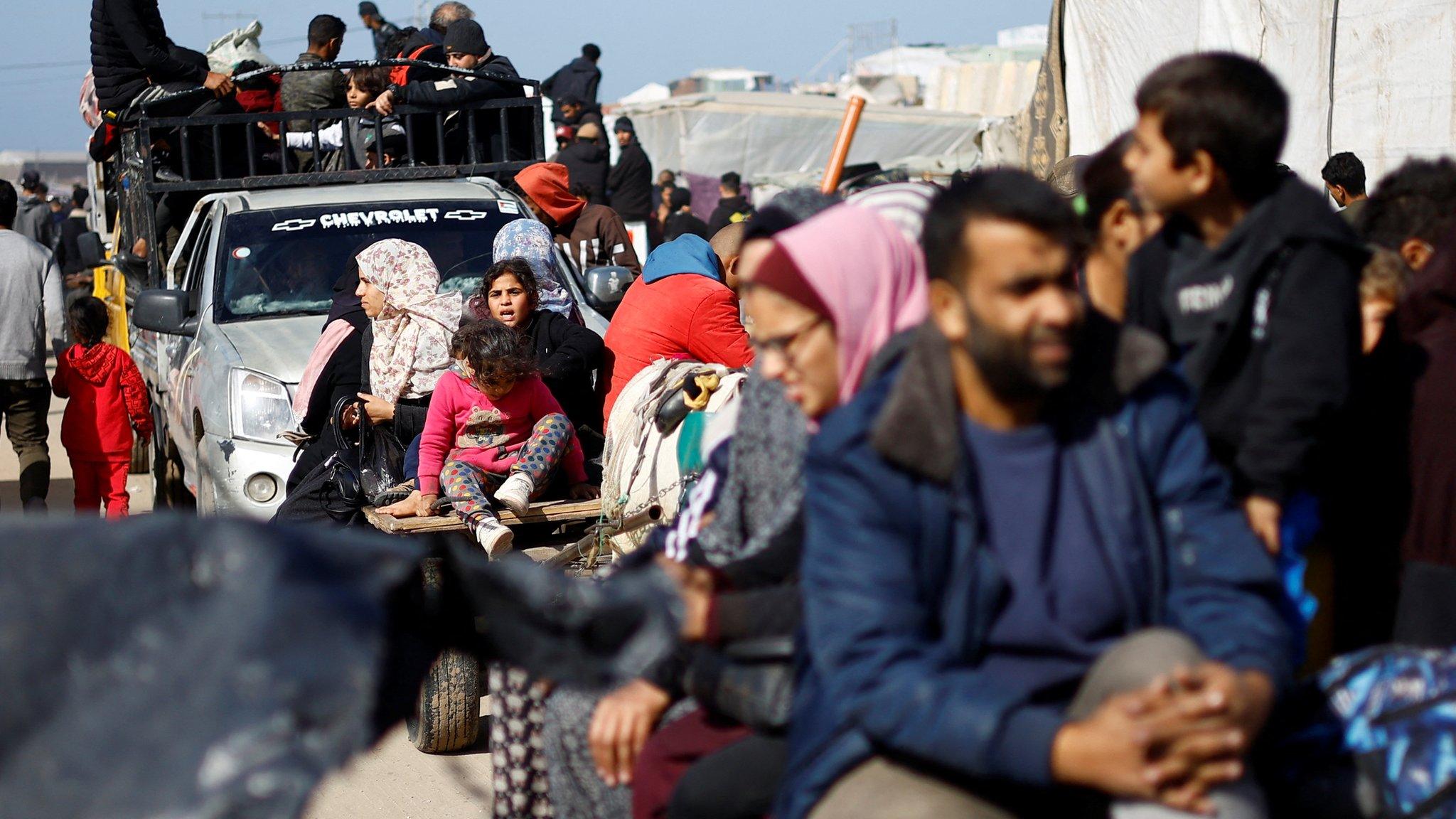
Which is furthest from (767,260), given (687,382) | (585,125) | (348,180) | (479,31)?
(585,125)

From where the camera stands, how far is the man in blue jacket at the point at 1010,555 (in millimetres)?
2146

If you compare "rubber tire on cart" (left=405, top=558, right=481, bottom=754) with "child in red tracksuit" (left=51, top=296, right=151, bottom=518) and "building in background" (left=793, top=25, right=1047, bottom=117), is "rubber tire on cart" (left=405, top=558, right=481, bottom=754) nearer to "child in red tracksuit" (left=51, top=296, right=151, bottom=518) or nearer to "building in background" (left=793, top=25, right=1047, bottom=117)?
"child in red tracksuit" (left=51, top=296, right=151, bottom=518)

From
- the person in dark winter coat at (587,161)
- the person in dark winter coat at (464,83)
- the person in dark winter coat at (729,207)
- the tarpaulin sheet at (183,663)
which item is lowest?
the tarpaulin sheet at (183,663)

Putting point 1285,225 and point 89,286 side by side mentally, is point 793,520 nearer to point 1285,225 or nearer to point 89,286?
point 1285,225

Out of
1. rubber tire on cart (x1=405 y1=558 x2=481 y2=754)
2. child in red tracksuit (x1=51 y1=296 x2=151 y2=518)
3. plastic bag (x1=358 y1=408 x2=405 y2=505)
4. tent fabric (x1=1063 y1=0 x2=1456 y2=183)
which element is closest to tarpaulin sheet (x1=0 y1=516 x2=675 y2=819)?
rubber tire on cart (x1=405 y1=558 x2=481 y2=754)

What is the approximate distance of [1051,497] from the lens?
89.8 inches

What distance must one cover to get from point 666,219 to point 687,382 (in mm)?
13306

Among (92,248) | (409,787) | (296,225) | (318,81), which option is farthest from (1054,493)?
(92,248)

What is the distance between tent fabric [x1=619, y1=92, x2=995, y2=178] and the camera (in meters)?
23.9

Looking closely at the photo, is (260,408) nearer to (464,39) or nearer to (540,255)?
(540,255)

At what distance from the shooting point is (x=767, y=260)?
2588mm

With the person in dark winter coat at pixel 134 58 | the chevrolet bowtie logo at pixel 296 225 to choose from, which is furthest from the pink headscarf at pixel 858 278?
the person in dark winter coat at pixel 134 58

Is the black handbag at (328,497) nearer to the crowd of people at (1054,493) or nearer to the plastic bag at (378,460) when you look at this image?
the plastic bag at (378,460)

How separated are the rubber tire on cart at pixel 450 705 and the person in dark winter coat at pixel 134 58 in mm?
5609
